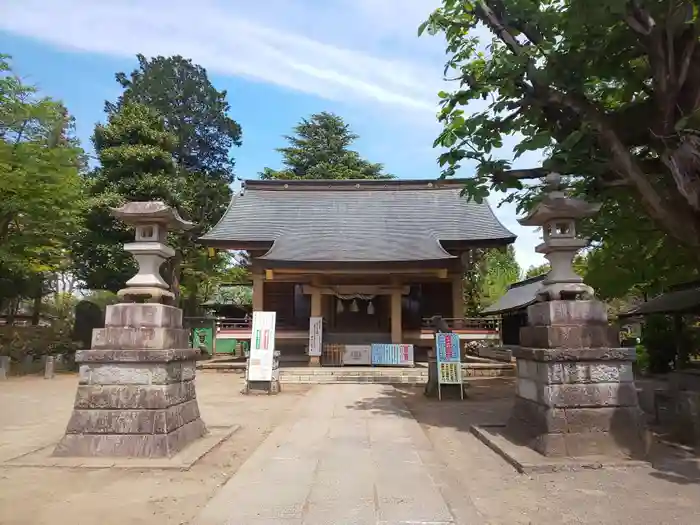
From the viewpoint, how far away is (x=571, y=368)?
19.4 ft

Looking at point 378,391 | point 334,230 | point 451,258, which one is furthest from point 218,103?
point 378,391

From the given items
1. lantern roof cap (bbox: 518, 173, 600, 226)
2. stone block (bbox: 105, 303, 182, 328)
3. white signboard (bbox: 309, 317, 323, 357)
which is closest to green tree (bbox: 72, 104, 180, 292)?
white signboard (bbox: 309, 317, 323, 357)

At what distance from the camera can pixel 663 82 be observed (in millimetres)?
6207

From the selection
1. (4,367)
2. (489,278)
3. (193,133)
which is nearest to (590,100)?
(4,367)

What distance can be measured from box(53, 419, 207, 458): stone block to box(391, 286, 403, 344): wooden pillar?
39.3 ft

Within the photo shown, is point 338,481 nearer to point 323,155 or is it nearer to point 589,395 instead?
point 589,395

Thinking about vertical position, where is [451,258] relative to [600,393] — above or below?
above

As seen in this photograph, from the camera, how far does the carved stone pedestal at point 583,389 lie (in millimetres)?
5727

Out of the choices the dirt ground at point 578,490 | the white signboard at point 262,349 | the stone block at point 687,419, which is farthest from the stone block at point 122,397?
the stone block at point 687,419

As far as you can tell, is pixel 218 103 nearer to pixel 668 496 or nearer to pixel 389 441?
pixel 389 441

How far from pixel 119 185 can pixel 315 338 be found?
1150cm

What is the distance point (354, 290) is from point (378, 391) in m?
6.06

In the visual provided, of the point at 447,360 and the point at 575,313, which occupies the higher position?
the point at 575,313

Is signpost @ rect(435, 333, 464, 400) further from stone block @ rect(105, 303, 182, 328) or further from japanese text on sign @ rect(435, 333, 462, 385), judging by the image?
stone block @ rect(105, 303, 182, 328)
